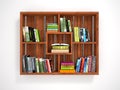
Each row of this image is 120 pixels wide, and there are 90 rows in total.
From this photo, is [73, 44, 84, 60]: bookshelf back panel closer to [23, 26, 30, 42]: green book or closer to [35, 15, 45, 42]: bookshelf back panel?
[35, 15, 45, 42]: bookshelf back panel

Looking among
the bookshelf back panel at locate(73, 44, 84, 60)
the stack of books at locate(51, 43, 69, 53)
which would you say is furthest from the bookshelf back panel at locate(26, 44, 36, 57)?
the bookshelf back panel at locate(73, 44, 84, 60)

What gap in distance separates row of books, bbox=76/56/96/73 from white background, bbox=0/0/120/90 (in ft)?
0.69

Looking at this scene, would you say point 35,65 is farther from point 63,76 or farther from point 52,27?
point 52,27

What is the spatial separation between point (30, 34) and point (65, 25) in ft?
1.85

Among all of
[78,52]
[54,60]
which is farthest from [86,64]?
[54,60]

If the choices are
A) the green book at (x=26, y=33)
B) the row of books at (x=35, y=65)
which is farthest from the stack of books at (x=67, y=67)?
the green book at (x=26, y=33)

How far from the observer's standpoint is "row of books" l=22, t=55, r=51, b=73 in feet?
9.30

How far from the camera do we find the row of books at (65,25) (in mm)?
2859

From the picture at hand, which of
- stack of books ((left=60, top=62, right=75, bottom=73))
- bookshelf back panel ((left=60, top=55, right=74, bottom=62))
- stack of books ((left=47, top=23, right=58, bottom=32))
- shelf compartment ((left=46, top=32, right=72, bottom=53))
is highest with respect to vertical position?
stack of books ((left=47, top=23, right=58, bottom=32))

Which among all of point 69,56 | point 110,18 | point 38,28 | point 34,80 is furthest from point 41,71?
point 110,18
